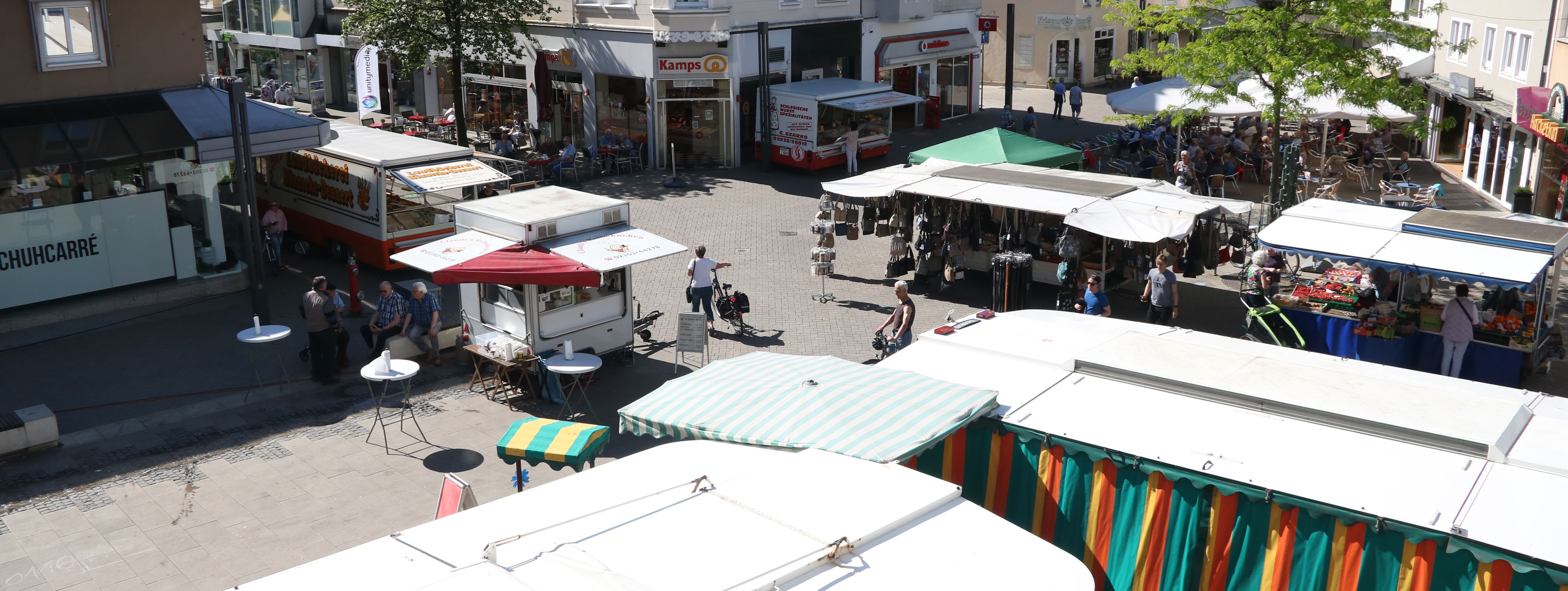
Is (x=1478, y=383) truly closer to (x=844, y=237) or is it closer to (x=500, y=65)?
(x=844, y=237)

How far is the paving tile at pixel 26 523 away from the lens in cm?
1060

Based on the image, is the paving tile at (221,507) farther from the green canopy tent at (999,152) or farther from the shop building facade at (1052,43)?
the shop building facade at (1052,43)

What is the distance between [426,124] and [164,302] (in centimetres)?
1608

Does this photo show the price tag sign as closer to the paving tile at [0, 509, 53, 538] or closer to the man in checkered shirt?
the man in checkered shirt

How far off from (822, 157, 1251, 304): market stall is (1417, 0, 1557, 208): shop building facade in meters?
6.89

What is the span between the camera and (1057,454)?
8.78 meters

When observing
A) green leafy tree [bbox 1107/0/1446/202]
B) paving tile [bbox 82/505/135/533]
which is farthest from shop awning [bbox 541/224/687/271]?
green leafy tree [bbox 1107/0/1446/202]

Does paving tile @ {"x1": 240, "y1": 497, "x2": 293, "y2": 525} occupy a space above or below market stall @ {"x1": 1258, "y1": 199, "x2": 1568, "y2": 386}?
below

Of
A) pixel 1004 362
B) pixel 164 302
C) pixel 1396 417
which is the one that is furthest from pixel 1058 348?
pixel 164 302

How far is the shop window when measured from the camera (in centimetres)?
2922

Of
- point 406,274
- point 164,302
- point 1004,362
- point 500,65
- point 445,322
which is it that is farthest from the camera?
point 500,65

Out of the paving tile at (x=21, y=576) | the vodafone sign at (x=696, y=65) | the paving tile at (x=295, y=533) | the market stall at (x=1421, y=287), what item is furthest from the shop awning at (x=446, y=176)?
the market stall at (x=1421, y=287)

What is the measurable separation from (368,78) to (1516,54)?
26130 millimetres

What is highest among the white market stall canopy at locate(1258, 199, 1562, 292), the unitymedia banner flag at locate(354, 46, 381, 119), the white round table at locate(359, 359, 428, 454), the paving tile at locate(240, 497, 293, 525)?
the unitymedia banner flag at locate(354, 46, 381, 119)
